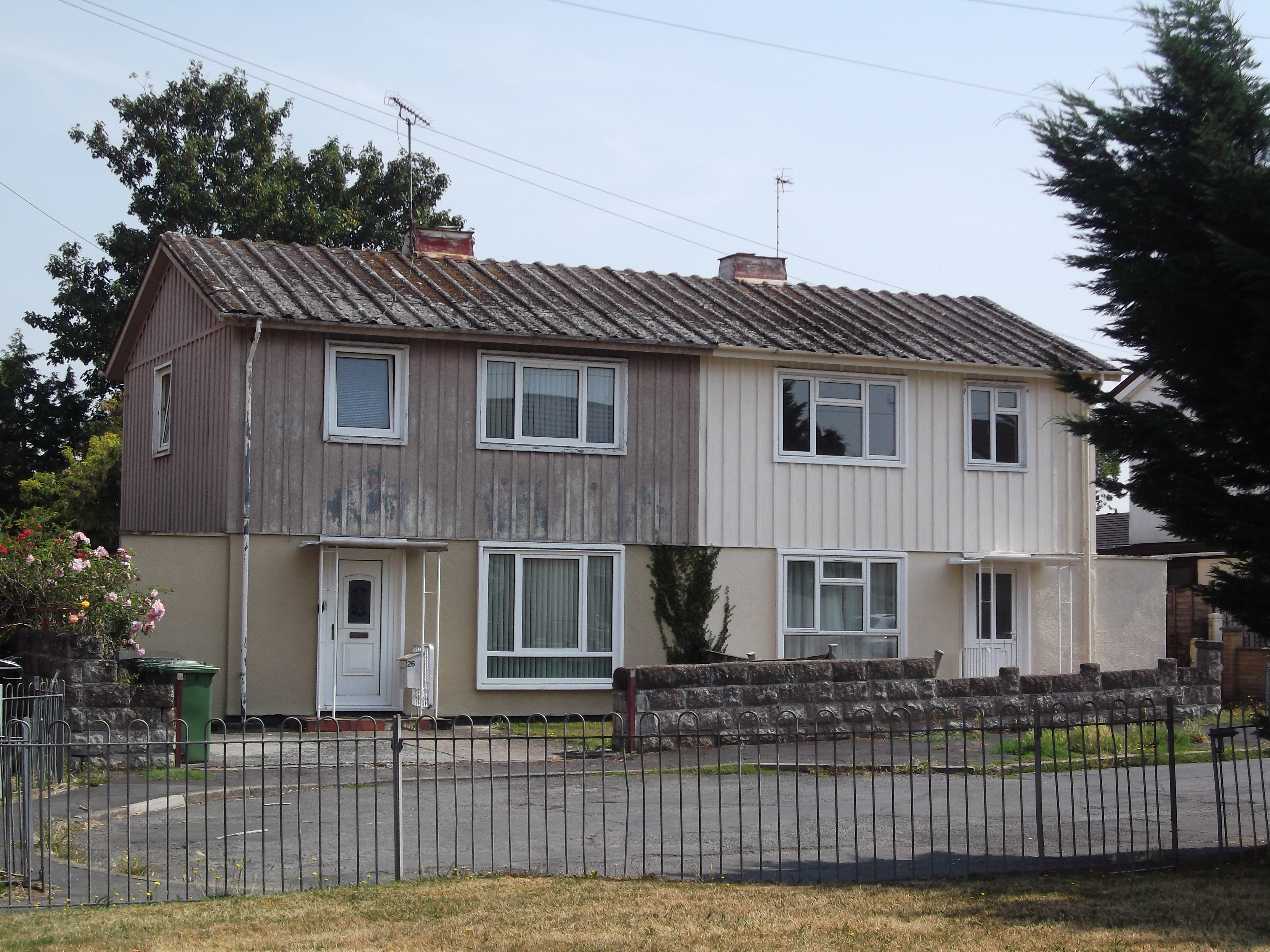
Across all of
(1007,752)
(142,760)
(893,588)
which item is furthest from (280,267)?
(1007,752)

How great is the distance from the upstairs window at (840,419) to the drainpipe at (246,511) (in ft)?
24.2

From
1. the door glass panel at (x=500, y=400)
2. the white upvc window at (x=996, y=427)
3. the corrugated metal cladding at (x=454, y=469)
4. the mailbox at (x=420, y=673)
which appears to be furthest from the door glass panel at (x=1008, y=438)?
the mailbox at (x=420, y=673)

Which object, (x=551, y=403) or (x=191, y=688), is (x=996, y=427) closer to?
(x=551, y=403)

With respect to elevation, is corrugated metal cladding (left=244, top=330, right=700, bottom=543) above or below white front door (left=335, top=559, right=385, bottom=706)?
above

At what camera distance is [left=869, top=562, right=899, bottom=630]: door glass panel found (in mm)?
21391

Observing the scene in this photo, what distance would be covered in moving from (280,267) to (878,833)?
12816mm

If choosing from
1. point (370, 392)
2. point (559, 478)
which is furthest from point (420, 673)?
point (370, 392)

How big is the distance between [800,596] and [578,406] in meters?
4.32

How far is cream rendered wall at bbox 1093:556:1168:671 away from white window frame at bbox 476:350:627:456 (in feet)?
26.9

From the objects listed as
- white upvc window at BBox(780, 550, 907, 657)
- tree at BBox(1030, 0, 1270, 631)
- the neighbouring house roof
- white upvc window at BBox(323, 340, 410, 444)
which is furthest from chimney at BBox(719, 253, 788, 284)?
tree at BBox(1030, 0, 1270, 631)

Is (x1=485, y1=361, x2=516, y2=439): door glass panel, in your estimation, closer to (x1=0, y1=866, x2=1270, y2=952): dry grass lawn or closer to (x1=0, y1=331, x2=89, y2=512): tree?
(x1=0, y1=866, x2=1270, y2=952): dry grass lawn

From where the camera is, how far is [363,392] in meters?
19.0

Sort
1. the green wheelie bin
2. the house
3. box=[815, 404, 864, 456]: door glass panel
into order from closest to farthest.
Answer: the green wheelie bin < the house < box=[815, 404, 864, 456]: door glass panel

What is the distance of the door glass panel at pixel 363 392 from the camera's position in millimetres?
18922
